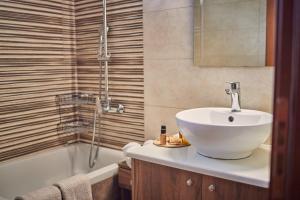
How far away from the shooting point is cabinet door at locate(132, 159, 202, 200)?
1.38 metres

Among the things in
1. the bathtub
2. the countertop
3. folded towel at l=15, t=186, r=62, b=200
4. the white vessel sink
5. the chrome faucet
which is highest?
the chrome faucet

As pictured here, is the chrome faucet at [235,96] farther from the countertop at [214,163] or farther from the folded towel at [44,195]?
the folded towel at [44,195]

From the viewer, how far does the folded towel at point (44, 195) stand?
5.19ft

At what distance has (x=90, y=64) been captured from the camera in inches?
103

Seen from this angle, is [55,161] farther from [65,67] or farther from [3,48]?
[3,48]

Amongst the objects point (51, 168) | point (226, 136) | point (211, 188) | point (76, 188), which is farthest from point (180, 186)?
point (51, 168)

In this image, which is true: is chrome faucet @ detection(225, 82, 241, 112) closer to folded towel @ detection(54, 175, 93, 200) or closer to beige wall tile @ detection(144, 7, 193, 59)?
beige wall tile @ detection(144, 7, 193, 59)

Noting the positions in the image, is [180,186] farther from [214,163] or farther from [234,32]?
[234,32]

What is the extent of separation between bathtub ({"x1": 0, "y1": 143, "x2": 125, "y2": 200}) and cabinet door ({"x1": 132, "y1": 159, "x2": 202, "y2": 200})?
50cm

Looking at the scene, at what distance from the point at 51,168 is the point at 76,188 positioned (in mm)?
855

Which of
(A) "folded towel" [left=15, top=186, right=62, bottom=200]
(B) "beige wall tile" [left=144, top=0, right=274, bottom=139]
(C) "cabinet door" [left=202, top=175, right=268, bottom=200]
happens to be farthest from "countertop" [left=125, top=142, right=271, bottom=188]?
(A) "folded towel" [left=15, top=186, right=62, bottom=200]

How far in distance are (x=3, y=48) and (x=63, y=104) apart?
2.39 feet

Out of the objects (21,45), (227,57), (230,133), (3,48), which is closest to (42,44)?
(21,45)

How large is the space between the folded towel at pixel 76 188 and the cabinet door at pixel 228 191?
0.83 m
